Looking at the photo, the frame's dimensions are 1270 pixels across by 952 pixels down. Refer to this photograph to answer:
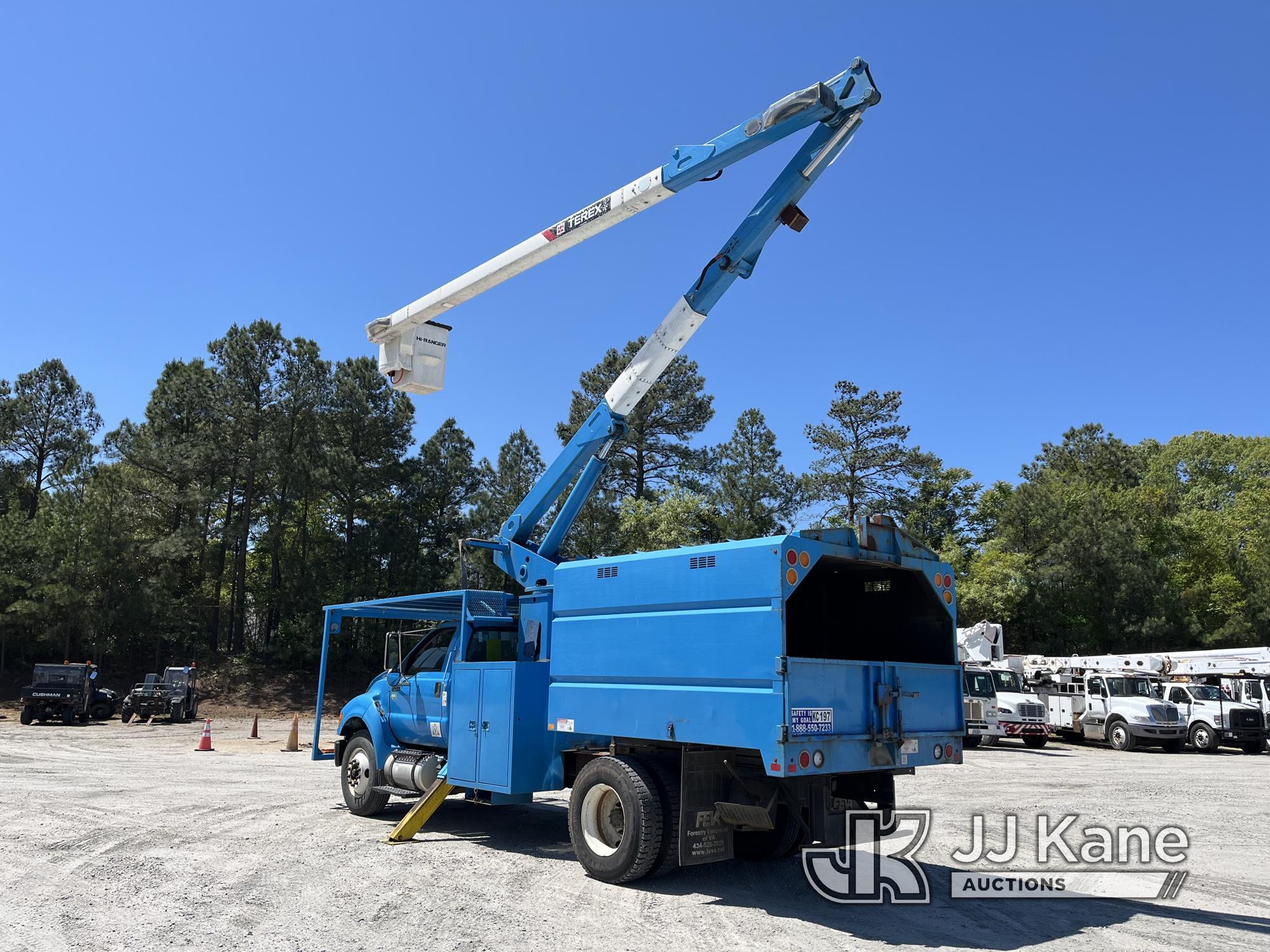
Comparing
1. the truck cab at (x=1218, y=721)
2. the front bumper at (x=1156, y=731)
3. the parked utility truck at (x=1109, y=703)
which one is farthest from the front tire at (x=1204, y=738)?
the front bumper at (x=1156, y=731)

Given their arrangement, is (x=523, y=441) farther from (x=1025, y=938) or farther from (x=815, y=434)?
(x=1025, y=938)

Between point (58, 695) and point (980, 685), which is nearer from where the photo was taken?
point (980, 685)

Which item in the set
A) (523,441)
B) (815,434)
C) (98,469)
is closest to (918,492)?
(815,434)

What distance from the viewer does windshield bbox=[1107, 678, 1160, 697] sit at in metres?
27.7

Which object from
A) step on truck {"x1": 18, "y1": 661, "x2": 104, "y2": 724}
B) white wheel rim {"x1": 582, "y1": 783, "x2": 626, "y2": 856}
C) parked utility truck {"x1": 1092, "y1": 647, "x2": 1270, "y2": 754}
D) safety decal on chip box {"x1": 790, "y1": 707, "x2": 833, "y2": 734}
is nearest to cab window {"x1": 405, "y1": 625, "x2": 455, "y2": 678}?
white wheel rim {"x1": 582, "y1": 783, "x2": 626, "y2": 856}

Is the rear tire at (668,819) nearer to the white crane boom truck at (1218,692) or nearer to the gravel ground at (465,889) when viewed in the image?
the gravel ground at (465,889)

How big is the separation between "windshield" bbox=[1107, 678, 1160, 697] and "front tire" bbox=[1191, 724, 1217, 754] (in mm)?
1411

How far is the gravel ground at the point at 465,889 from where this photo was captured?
6152 mm

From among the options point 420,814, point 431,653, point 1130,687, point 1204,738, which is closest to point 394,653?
point 431,653

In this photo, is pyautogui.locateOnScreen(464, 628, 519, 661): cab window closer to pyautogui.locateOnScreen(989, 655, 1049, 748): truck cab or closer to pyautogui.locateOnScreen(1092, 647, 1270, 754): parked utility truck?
pyautogui.locateOnScreen(989, 655, 1049, 748): truck cab

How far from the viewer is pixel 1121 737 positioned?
88.0 ft

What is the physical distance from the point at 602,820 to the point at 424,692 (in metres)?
3.50

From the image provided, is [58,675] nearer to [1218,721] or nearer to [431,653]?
[431,653]

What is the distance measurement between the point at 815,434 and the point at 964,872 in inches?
1573
